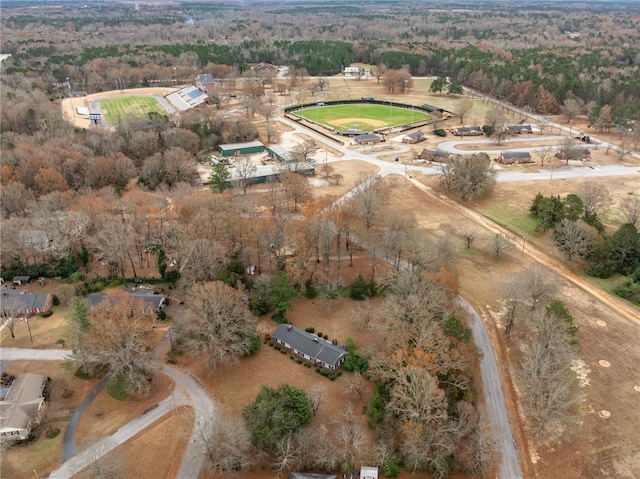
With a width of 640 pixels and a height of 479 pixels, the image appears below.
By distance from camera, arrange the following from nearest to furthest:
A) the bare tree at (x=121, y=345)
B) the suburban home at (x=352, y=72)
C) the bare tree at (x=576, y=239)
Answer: the bare tree at (x=121, y=345), the bare tree at (x=576, y=239), the suburban home at (x=352, y=72)

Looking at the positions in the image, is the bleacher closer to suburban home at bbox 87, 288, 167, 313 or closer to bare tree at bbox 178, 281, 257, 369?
suburban home at bbox 87, 288, 167, 313

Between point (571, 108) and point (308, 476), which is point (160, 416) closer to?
point (308, 476)

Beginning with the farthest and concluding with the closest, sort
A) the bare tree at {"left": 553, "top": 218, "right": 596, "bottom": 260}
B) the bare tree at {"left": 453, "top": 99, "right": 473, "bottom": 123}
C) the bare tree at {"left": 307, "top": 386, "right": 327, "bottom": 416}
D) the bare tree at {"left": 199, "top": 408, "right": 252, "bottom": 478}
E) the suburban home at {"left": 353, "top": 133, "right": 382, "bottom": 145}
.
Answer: the bare tree at {"left": 453, "top": 99, "right": 473, "bottom": 123} → the suburban home at {"left": 353, "top": 133, "right": 382, "bottom": 145} → the bare tree at {"left": 553, "top": 218, "right": 596, "bottom": 260} → the bare tree at {"left": 307, "top": 386, "right": 327, "bottom": 416} → the bare tree at {"left": 199, "top": 408, "right": 252, "bottom": 478}

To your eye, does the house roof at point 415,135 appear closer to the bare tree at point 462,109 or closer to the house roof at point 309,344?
the bare tree at point 462,109

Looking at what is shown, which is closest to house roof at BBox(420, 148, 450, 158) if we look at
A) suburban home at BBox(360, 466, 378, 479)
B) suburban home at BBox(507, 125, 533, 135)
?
suburban home at BBox(507, 125, 533, 135)

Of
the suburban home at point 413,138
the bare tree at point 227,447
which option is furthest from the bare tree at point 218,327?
the suburban home at point 413,138

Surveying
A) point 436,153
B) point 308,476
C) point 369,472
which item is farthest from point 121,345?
point 436,153
